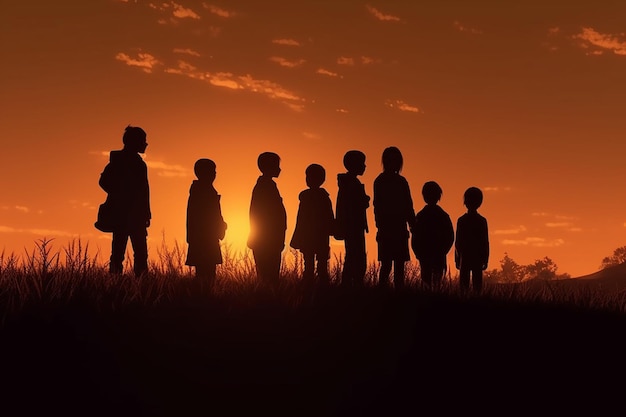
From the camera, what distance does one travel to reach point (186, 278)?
1077 cm

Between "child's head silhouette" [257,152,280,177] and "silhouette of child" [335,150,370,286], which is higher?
"child's head silhouette" [257,152,280,177]

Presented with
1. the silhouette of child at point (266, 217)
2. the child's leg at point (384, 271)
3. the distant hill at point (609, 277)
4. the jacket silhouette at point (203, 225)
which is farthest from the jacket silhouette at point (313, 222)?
the distant hill at point (609, 277)

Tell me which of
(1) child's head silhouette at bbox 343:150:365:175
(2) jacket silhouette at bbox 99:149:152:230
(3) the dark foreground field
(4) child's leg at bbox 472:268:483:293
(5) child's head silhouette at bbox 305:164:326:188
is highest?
(1) child's head silhouette at bbox 343:150:365:175

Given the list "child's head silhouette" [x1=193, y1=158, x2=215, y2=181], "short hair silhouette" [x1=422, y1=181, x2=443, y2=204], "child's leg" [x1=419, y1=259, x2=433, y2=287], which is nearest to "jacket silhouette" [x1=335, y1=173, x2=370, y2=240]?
"short hair silhouette" [x1=422, y1=181, x2=443, y2=204]

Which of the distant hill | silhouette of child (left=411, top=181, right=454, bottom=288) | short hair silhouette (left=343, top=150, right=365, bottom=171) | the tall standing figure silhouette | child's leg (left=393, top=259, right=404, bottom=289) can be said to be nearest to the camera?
the tall standing figure silhouette

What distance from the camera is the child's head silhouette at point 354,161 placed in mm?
11992

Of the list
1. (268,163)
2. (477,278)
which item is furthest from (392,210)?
(477,278)

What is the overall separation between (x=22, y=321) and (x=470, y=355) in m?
5.08

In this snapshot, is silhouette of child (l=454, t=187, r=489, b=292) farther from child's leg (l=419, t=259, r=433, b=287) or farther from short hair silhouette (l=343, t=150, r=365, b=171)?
short hair silhouette (l=343, t=150, r=365, b=171)

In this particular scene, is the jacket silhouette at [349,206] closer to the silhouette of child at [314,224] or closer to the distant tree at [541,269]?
the silhouette of child at [314,224]

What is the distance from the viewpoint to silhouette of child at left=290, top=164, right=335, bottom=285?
11938 millimetres

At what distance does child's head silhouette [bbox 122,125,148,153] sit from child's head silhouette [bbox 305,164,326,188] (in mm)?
2530

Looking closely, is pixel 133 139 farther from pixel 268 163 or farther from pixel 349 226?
pixel 349 226

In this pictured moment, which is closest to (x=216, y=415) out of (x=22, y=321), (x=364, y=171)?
(x=22, y=321)
